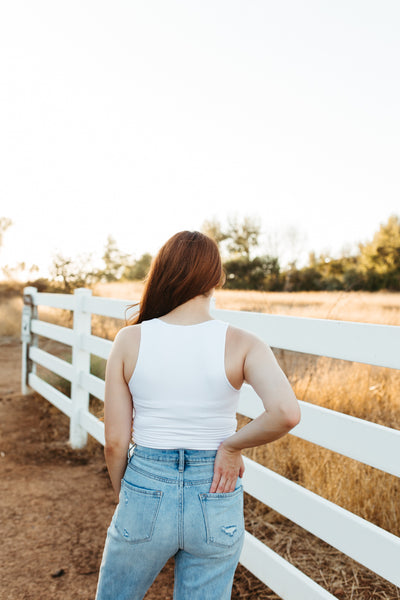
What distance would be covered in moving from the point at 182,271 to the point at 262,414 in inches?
18.8

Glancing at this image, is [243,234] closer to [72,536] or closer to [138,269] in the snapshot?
[138,269]

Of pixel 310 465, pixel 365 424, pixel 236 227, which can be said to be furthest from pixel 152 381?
pixel 236 227

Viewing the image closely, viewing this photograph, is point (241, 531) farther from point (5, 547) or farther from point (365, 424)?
point (5, 547)

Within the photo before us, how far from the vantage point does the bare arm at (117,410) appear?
4.79 ft

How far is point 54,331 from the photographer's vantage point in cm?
586

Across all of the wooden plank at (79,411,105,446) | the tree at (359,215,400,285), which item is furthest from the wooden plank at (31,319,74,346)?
the tree at (359,215,400,285)

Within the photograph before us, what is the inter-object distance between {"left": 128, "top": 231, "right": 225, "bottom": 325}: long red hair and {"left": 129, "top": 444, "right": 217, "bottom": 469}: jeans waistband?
1.35 ft

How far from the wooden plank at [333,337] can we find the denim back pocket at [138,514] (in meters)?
1.01

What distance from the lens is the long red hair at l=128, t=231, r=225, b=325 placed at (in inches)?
57.7

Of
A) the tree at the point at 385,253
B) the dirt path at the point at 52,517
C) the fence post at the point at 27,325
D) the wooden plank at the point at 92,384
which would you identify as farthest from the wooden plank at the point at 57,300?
the tree at the point at 385,253

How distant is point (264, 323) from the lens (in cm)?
255

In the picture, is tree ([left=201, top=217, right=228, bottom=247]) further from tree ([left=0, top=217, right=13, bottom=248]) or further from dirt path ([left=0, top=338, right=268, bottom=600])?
dirt path ([left=0, top=338, right=268, bottom=600])

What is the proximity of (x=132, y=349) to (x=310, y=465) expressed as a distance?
2.42 meters

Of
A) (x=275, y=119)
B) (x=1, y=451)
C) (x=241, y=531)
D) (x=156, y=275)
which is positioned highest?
(x=275, y=119)
